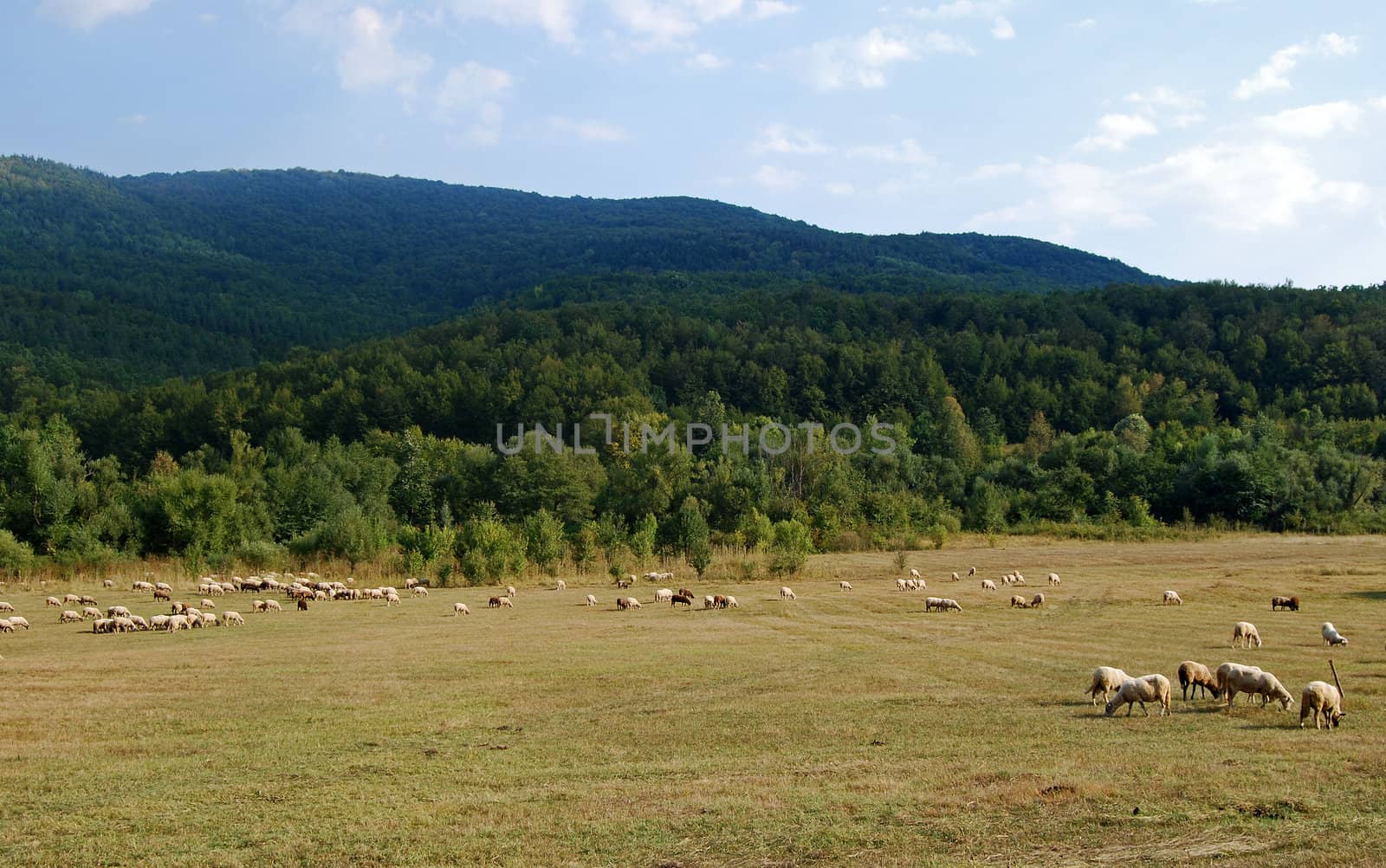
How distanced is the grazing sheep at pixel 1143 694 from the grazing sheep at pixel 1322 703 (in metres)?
1.73

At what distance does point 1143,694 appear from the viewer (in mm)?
14141

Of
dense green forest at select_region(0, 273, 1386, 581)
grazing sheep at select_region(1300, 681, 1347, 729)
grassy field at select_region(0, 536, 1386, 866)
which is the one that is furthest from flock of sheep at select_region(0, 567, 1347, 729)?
dense green forest at select_region(0, 273, 1386, 581)

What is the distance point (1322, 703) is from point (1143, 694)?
2.22 metres

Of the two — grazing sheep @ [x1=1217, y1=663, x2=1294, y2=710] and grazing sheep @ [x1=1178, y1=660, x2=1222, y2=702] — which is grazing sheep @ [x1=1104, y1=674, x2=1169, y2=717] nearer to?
grazing sheep @ [x1=1217, y1=663, x2=1294, y2=710]

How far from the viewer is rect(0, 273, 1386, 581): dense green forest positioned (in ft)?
176

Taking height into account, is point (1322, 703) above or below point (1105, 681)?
above

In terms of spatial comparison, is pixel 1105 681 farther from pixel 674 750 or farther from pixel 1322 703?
pixel 674 750

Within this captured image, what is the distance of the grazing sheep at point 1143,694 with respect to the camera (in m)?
14.1

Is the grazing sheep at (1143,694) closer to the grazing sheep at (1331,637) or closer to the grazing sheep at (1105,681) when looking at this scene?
the grazing sheep at (1105,681)

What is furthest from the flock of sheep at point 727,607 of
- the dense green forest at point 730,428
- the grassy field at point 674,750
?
the dense green forest at point 730,428

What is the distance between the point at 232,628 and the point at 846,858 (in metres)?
23.6

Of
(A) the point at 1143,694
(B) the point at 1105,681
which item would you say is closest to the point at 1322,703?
(A) the point at 1143,694

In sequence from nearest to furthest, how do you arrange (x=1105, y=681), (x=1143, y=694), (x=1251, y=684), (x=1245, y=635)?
(x=1143, y=694)
(x=1251, y=684)
(x=1105, y=681)
(x=1245, y=635)

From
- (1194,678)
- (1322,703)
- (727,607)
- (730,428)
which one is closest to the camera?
(1322,703)
